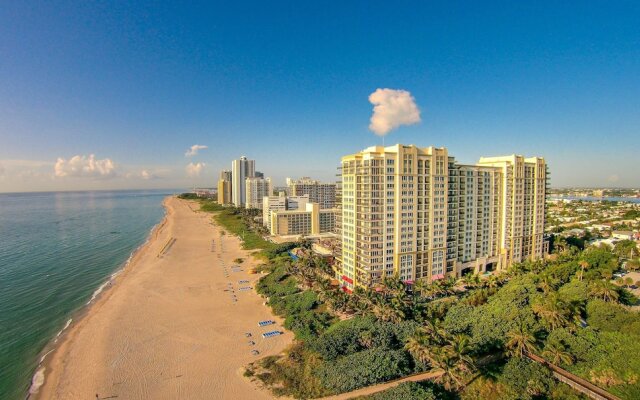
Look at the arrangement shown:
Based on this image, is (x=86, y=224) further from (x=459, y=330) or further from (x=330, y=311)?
→ (x=459, y=330)

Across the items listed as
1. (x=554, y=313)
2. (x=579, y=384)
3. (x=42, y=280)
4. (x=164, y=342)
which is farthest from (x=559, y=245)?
Result: (x=42, y=280)

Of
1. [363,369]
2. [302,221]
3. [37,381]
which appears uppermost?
[302,221]

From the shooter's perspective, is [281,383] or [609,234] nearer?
[281,383]

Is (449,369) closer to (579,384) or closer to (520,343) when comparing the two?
(520,343)

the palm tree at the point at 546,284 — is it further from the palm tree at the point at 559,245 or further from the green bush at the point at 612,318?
the palm tree at the point at 559,245

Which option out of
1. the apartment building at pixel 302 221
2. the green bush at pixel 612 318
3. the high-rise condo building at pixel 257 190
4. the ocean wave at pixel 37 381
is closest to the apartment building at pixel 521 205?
the green bush at pixel 612 318

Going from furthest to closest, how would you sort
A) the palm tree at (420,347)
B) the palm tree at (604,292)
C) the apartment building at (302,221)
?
the apartment building at (302,221), the palm tree at (604,292), the palm tree at (420,347)

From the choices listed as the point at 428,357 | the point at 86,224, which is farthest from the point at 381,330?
the point at 86,224
